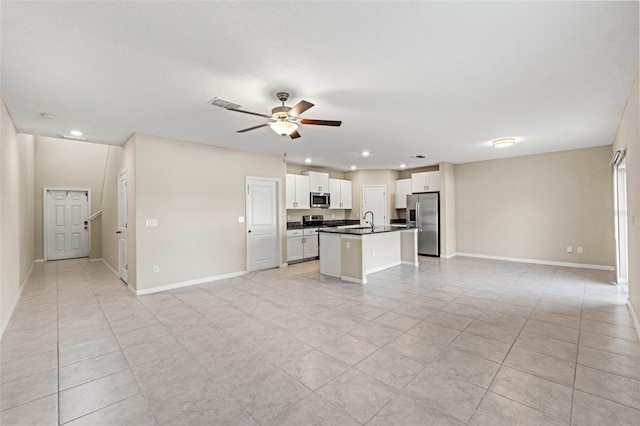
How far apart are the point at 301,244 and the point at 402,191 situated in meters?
3.58

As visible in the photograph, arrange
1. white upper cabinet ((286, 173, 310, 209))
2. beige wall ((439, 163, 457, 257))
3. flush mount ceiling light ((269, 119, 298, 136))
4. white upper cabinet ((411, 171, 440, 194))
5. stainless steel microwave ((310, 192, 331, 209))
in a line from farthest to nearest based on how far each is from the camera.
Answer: stainless steel microwave ((310, 192, 331, 209)), white upper cabinet ((411, 171, 440, 194)), beige wall ((439, 163, 457, 257)), white upper cabinet ((286, 173, 310, 209)), flush mount ceiling light ((269, 119, 298, 136))

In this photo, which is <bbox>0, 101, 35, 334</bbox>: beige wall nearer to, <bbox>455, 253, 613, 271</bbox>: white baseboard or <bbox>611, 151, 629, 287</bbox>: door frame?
<bbox>611, 151, 629, 287</bbox>: door frame

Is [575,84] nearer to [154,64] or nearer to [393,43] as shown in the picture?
[393,43]

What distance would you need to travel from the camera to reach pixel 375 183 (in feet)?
28.6

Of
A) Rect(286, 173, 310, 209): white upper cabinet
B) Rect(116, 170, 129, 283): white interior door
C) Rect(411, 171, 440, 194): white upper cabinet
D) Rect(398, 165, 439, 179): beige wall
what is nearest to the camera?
Rect(116, 170, 129, 283): white interior door

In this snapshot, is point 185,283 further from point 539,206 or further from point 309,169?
point 539,206

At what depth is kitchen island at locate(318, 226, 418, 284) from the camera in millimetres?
5031

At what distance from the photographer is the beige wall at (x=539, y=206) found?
5719 millimetres

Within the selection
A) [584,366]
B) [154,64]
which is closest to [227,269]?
[154,64]

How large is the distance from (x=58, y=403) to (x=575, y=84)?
5.20 meters

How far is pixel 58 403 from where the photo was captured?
1.95 metres

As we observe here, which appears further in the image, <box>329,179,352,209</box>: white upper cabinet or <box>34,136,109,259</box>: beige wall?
<box>329,179,352,209</box>: white upper cabinet

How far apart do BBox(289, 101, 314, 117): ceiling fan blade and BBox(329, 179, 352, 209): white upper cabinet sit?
554cm

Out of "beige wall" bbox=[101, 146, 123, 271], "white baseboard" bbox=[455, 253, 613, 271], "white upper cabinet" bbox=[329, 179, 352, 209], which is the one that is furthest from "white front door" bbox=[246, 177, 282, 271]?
"white baseboard" bbox=[455, 253, 613, 271]
